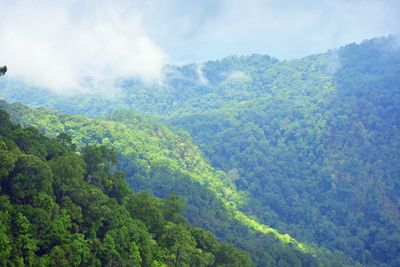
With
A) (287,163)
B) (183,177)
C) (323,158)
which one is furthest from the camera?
(287,163)

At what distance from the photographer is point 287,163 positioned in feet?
469

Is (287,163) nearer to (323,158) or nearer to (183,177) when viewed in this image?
(323,158)

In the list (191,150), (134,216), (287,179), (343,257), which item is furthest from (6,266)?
(287,179)

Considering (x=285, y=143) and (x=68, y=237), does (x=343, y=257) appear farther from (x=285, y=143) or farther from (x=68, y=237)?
(x=68, y=237)

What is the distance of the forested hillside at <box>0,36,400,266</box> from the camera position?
10219cm

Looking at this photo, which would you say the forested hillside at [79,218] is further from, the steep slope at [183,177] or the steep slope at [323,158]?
the steep slope at [323,158]

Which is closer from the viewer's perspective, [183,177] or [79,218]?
[79,218]

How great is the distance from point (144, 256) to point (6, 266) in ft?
42.7

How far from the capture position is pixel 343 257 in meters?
103

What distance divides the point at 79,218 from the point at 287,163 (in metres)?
106

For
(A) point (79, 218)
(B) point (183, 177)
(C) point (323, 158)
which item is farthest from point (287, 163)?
(A) point (79, 218)

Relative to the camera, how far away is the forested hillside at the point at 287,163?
10219 cm

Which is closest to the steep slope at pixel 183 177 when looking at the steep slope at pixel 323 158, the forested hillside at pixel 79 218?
the steep slope at pixel 323 158

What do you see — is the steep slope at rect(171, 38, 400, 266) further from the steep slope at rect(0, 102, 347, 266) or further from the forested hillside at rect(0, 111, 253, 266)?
the forested hillside at rect(0, 111, 253, 266)
